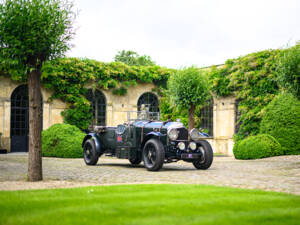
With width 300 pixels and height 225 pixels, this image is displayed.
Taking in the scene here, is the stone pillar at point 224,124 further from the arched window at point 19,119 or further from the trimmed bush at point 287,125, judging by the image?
the arched window at point 19,119

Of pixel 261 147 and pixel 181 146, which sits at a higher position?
pixel 181 146

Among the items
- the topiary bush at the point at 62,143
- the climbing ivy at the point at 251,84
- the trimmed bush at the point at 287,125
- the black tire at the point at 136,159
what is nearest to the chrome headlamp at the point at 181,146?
the black tire at the point at 136,159

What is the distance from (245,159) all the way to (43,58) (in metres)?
9.18

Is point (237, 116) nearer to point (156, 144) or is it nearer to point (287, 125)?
point (287, 125)

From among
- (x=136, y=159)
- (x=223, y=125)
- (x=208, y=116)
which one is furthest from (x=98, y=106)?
(x=136, y=159)

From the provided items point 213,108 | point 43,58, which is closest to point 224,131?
point 213,108

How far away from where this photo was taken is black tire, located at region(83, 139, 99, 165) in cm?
1219

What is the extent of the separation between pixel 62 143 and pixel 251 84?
29.0 feet

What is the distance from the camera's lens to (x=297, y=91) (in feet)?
38.6

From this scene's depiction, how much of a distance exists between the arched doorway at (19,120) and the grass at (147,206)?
12702 millimetres

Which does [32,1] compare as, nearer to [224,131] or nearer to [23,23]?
[23,23]

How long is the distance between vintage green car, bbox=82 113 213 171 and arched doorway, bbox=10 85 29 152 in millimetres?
7354

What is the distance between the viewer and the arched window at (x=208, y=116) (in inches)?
836

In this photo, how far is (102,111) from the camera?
69.8 feet
